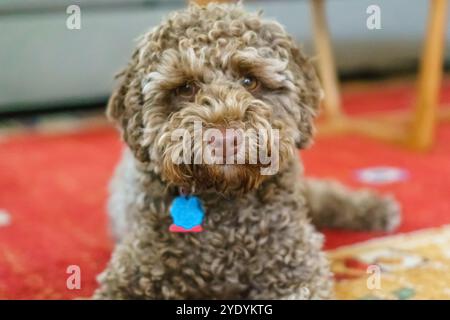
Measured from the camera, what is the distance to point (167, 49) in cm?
126

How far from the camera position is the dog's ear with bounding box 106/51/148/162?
4.33ft

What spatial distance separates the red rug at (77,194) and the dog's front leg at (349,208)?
0.13 feet

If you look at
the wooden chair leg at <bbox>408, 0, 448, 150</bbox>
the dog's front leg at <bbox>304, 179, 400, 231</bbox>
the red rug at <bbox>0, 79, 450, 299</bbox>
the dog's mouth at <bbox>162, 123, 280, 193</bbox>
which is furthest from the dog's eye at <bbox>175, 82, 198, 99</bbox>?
the wooden chair leg at <bbox>408, 0, 448, 150</bbox>

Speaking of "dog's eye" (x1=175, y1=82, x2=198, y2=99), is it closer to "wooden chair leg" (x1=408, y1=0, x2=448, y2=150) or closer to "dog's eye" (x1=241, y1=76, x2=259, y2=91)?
"dog's eye" (x1=241, y1=76, x2=259, y2=91)

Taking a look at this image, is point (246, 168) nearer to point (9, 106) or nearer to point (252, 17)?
point (252, 17)

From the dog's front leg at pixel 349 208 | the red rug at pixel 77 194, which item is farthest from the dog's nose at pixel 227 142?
the dog's front leg at pixel 349 208

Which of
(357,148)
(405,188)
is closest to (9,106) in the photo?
(357,148)

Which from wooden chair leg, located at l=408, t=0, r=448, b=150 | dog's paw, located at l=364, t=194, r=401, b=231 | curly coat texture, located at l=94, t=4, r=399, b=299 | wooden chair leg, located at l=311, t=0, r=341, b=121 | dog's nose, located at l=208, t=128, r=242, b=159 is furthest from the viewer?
wooden chair leg, located at l=311, t=0, r=341, b=121

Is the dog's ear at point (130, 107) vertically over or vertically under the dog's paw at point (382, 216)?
over

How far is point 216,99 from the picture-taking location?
1210 millimetres

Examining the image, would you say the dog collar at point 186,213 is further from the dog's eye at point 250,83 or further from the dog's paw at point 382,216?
the dog's paw at point 382,216

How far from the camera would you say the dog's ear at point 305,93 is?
52.7 inches

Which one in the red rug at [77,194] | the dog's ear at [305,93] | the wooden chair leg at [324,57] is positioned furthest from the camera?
the wooden chair leg at [324,57]
